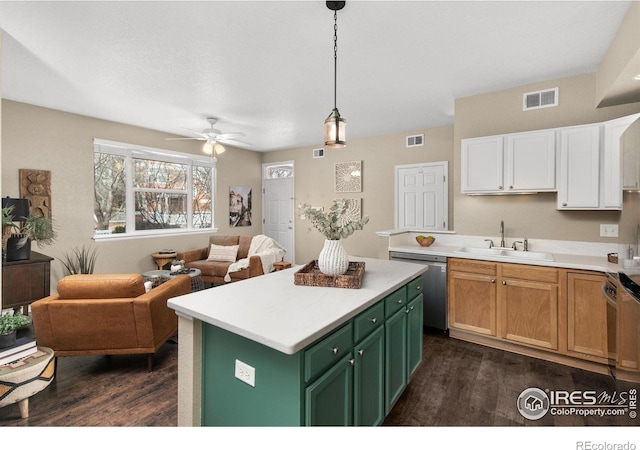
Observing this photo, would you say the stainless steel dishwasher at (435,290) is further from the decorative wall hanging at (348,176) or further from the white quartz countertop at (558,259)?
the decorative wall hanging at (348,176)

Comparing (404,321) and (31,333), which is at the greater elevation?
(404,321)

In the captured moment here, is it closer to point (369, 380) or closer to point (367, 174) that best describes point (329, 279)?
point (369, 380)

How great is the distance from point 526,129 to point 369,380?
3163 mm

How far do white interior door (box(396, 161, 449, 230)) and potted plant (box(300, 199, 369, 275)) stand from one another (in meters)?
3.62

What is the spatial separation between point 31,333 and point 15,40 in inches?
110

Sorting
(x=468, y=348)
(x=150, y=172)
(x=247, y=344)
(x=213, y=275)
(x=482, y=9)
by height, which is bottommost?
(x=468, y=348)

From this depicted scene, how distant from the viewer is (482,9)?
210 centimetres

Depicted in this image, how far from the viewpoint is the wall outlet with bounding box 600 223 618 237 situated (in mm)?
2902

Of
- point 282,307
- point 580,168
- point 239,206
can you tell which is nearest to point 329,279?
point 282,307

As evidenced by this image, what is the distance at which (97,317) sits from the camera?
7.72 feet

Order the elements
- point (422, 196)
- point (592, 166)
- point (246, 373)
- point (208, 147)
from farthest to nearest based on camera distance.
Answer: point (422, 196), point (208, 147), point (592, 166), point (246, 373)

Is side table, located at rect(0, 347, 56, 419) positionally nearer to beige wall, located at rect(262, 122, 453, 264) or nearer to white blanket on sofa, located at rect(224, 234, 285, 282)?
white blanket on sofa, located at rect(224, 234, 285, 282)
